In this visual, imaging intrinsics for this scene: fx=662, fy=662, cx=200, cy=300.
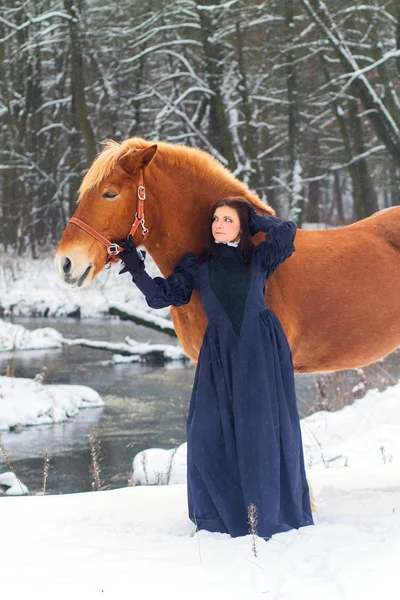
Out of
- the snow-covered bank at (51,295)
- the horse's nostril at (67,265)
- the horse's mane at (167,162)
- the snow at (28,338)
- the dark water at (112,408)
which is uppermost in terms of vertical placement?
the horse's mane at (167,162)

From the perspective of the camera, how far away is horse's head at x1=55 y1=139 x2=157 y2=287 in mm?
2953

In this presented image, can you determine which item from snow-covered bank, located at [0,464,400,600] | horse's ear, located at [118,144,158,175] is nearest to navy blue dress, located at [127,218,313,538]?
snow-covered bank, located at [0,464,400,600]

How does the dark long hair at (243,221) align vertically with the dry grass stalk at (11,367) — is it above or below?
above

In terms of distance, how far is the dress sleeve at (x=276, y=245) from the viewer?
307cm

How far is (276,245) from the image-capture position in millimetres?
3070

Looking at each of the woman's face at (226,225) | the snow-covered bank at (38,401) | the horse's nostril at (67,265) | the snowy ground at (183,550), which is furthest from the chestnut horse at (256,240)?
the snow-covered bank at (38,401)

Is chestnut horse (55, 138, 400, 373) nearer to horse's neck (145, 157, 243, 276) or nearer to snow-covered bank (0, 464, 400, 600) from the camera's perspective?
horse's neck (145, 157, 243, 276)

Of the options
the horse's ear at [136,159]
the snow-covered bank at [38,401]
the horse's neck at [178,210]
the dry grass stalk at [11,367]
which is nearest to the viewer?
the horse's ear at [136,159]

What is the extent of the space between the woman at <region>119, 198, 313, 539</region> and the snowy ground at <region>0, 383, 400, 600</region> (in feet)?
0.59

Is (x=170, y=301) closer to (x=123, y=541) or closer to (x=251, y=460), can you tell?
(x=251, y=460)

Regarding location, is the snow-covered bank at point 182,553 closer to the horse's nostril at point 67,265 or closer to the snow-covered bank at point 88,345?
the horse's nostril at point 67,265

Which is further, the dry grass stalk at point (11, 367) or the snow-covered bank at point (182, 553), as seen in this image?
the dry grass stalk at point (11, 367)

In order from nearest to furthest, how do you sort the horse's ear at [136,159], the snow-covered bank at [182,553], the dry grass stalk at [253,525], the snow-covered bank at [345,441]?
the snow-covered bank at [182,553]
the dry grass stalk at [253,525]
the horse's ear at [136,159]
the snow-covered bank at [345,441]

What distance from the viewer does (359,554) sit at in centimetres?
268
